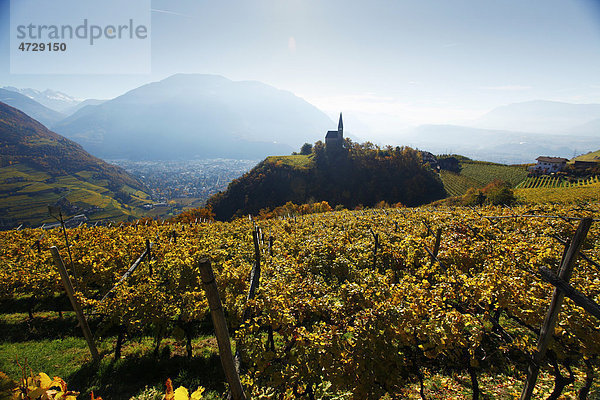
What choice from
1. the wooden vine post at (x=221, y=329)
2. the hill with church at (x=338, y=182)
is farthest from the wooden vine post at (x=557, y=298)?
the hill with church at (x=338, y=182)

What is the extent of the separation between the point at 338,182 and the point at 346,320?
92.8 metres

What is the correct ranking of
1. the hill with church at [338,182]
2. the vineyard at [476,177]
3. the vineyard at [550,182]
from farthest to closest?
1. the hill with church at [338,182]
2. the vineyard at [476,177]
3. the vineyard at [550,182]

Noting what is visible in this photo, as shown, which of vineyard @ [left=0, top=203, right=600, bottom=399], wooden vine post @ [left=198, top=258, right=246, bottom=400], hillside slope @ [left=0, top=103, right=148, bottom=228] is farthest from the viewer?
hillside slope @ [left=0, top=103, right=148, bottom=228]

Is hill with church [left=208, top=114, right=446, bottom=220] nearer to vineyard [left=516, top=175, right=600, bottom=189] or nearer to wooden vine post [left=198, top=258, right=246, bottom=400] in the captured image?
vineyard [left=516, top=175, right=600, bottom=189]

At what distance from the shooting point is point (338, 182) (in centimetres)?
9738

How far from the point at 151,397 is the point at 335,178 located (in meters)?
97.2

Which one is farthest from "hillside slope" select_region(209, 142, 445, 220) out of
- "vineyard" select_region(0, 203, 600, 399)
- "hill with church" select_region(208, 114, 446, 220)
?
"vineyard" select_region(0, 203, 600, 399)

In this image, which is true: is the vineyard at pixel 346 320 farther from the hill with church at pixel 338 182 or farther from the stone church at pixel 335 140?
the stone church at pixel 335 140

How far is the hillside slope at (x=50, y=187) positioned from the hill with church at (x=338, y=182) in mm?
70468

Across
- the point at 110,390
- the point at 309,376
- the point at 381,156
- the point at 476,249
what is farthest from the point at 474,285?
the point at 381,156

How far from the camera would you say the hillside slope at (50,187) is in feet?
365

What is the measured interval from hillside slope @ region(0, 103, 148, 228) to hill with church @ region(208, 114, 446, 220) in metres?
70.5

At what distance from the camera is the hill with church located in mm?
90062

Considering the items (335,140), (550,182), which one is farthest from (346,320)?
(335,140)
